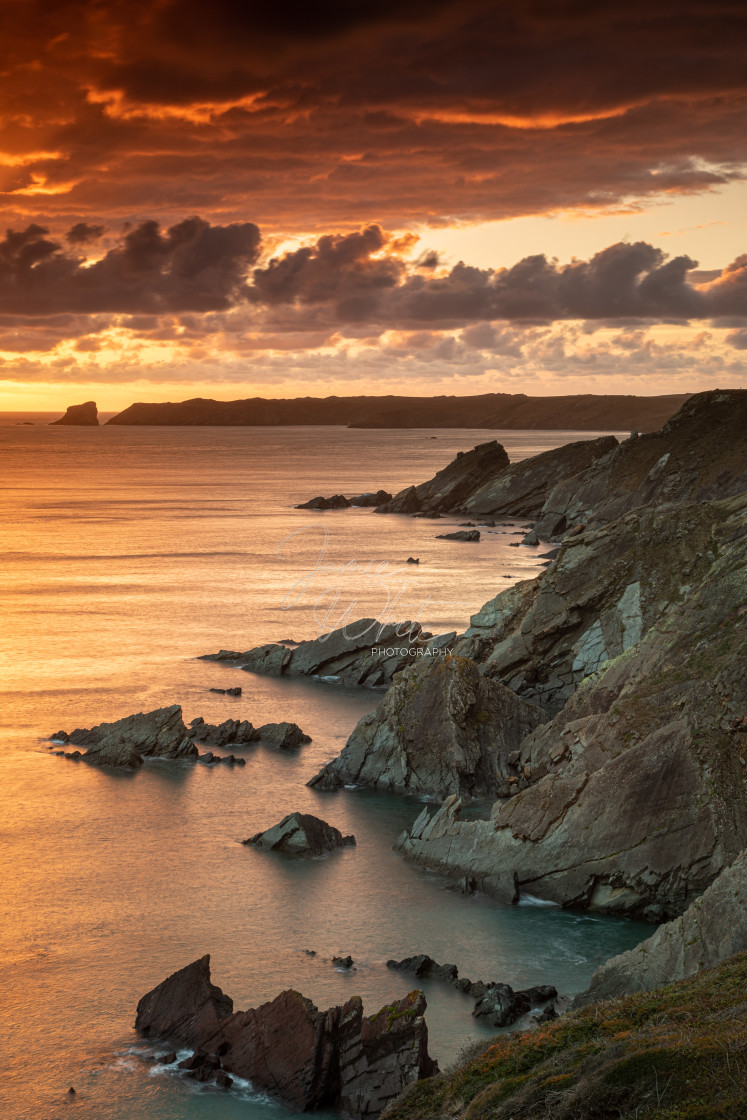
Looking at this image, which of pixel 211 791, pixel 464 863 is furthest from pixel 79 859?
pixel 464 863

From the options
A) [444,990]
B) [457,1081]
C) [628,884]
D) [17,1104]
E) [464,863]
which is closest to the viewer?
[457,1081]

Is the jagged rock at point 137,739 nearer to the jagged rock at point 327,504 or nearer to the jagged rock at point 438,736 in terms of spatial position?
the jagged rock at point 438,736

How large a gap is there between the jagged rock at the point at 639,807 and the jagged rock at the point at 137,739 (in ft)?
52.5

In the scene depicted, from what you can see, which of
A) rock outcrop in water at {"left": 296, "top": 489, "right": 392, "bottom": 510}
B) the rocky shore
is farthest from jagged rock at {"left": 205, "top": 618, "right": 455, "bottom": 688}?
rock outcrop in water at {"left": 296, "top": 489, "right": 392, "bottom": 510}

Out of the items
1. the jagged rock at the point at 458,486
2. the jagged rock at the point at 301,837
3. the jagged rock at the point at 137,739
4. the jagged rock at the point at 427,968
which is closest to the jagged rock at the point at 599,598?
the jagged rock at the point at 137,739

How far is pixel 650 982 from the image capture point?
85.6ft

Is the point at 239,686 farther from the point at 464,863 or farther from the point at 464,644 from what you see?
the point at 464,863

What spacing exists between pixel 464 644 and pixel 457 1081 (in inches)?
1721

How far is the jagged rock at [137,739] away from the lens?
2000 inches

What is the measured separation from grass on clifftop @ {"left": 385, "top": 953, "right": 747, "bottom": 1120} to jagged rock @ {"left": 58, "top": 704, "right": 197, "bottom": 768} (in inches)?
1218

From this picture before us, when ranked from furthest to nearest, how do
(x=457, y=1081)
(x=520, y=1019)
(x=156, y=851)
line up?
1. (x=156, y=851)
2. (x=520, y=1019)
3. (x=457, y=1081)

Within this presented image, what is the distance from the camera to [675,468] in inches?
4306

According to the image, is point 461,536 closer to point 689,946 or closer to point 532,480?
point 532,480

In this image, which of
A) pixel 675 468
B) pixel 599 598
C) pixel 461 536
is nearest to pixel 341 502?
pixel 461 536
